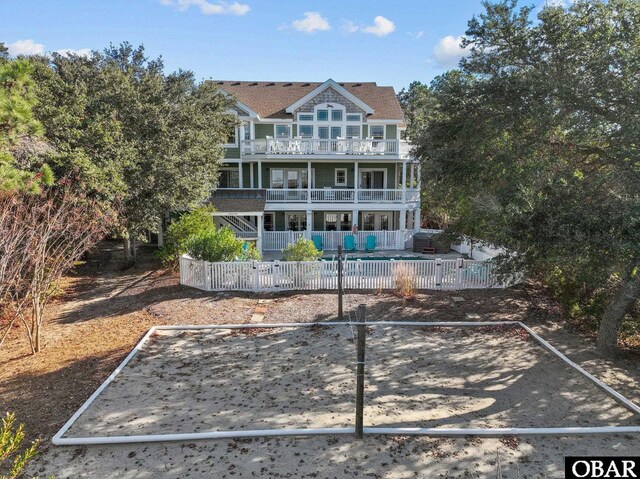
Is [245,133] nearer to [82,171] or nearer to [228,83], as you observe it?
[228,83]

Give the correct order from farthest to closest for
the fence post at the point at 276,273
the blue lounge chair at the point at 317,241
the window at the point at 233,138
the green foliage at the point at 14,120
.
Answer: the window at the point at 233,138 < the blue lounge chair at the point at 317,241 < the fence post at the point at 276,273 < the green foliage at the point at 14,120

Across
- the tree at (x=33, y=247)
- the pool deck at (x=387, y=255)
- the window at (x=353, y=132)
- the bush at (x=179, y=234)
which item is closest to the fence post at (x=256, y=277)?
the bush at (x=179, y=234)

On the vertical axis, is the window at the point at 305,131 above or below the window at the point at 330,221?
above

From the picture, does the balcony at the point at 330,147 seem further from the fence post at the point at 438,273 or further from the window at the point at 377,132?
the fence post at the point at 438,273

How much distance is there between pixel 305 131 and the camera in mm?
24984

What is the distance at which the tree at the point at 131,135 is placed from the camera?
12648 millimetres

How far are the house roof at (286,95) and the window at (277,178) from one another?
10.9ft

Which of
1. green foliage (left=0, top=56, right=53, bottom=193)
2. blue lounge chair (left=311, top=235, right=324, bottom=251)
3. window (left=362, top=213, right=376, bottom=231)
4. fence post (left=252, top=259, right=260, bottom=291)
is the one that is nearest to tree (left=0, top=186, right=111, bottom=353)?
green foliage (left=0, top=56, right=53, bottom=193)

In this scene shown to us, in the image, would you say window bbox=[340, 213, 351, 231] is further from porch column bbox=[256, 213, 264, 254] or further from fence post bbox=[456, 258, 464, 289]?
fence post bbox=[456, 258, 464, 289]

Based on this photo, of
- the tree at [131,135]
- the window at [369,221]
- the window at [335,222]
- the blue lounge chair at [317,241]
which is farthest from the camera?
the window at [369,221]

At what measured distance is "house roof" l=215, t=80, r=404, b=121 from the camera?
25.2 m

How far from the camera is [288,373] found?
25.9ft

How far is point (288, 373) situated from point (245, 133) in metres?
19.2

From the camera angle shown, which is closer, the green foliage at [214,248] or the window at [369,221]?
the green foliage at [214,248]
